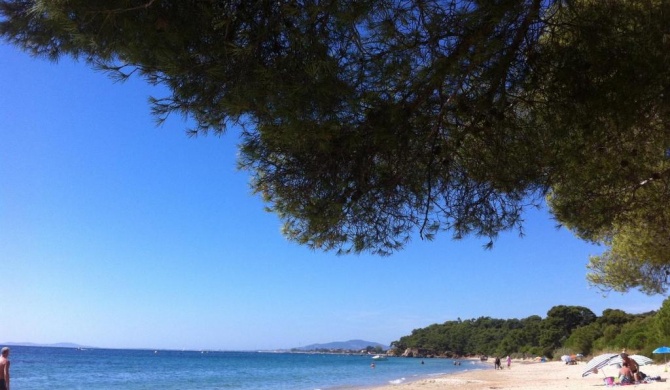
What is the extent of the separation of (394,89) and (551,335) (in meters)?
69.3

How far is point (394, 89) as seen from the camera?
141 inches

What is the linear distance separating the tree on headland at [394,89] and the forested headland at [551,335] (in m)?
25.8

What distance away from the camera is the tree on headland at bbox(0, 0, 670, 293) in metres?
3.01

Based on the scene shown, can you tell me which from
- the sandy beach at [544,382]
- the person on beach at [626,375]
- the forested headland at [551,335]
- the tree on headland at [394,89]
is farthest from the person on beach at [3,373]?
the forested headland at [551,335]

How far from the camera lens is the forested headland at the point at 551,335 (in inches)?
1248

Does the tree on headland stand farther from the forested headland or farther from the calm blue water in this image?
the forested headland

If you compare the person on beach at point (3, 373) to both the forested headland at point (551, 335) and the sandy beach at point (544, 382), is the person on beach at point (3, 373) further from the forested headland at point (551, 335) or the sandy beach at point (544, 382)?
the forested headland at point (551, 335)

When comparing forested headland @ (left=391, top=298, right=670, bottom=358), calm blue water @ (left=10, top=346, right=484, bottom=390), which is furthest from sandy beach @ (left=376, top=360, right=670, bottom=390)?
forested headland @ (left=391, top=298, right=670, bottom=358)

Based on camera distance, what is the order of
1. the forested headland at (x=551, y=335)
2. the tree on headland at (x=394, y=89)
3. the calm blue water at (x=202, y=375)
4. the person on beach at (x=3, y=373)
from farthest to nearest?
1. the forested headland at (x=551, y=335)
2. the calm blue water at (x=202, y=375)
3. the person on beach at (x=3, y=373)
4. the tree on headland at (x=394, y=89)

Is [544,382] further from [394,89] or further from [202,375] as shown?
[202,375]

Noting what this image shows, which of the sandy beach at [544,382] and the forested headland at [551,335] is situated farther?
the forested headland at [551,335]

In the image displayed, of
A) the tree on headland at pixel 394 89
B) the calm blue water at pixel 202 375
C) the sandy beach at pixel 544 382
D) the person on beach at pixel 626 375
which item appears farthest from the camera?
the calm blue water at pixel 202 375

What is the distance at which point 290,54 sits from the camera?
3.08 meters

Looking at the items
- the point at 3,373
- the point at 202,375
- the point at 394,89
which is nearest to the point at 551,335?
the point at 202,375
